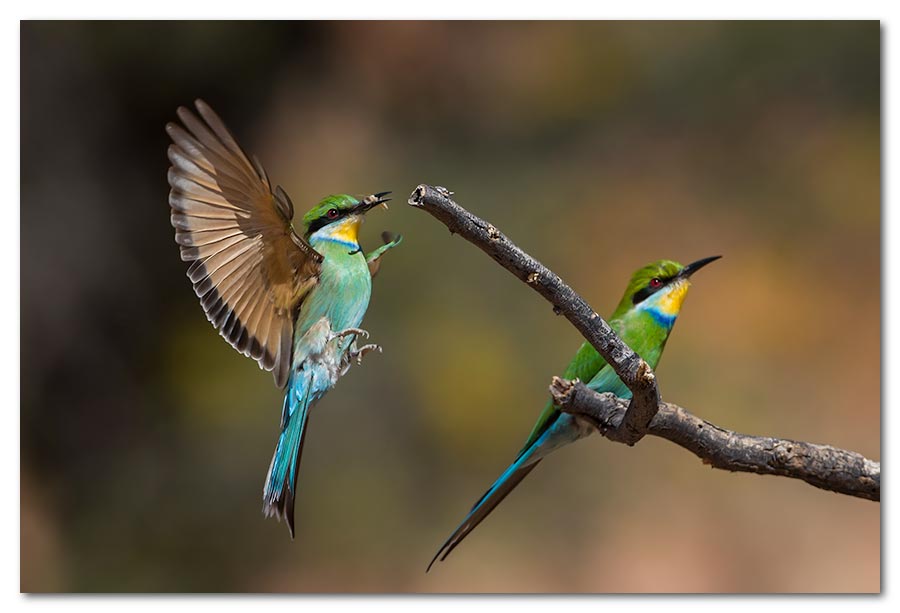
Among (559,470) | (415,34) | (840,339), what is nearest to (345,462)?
(559,470)

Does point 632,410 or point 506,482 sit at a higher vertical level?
point 632,410

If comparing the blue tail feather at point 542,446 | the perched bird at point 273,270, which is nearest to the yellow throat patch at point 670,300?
the blue tail feather at point 542,446

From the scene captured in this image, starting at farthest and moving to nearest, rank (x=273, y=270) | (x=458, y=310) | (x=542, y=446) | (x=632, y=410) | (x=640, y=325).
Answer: (x=458, y=310) < (x=640, y=325) < (x=542, y=446) < (x=273, y=270) < (x=632, y=410)

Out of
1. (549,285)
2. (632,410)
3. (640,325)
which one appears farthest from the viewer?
(640,325)

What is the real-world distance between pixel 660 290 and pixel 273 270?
706 millimetres

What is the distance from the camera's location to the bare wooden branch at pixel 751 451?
1436 mm

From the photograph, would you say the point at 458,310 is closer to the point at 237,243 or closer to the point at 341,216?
the point at 341,216

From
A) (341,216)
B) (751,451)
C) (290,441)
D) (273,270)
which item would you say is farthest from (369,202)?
(751,451)

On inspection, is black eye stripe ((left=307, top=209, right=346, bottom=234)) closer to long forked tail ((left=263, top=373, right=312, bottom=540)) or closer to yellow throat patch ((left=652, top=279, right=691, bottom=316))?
long forked tail ((left=263, top=373, right=312, bottom=540))

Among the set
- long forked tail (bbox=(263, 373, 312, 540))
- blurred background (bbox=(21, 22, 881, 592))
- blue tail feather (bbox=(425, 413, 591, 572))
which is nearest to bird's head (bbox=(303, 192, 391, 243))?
long forked tail (bbox=(263, 373, 312, 540))

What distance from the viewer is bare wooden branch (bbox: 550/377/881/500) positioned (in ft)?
4.71

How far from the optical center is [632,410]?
1389 millimetres

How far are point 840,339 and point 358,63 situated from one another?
1.37 meters

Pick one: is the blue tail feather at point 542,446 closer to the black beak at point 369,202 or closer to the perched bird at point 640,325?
the perched bird at point 640,325
